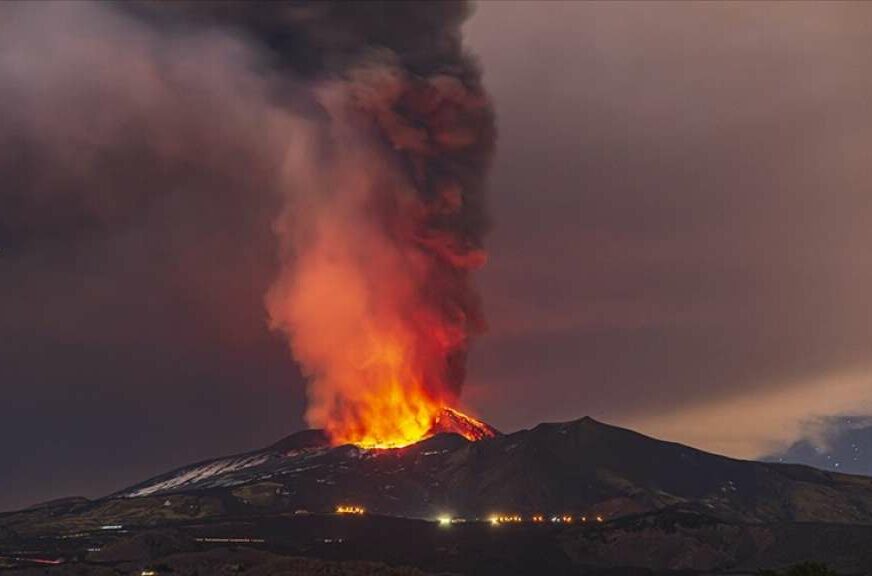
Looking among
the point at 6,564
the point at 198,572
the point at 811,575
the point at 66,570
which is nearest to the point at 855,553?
the point at 811,575

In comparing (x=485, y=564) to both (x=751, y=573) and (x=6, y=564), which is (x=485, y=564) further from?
(x=6, y=564)

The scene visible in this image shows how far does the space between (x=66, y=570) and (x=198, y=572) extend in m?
23.2

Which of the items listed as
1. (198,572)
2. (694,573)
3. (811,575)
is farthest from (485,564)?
(811,575)

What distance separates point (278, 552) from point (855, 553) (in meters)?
112

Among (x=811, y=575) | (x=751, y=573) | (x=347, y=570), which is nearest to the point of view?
(x=811, y=575)

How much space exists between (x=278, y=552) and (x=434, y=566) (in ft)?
103

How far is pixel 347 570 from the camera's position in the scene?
176m

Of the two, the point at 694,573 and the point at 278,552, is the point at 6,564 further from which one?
the point at 694,573

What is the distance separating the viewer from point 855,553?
197 meters

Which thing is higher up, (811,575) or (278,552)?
(278,552)

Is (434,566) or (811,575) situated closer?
(811,575)

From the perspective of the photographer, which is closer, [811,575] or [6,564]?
[811,575]

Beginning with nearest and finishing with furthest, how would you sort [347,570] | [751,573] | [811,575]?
1. [811,575]
2. [347,570]
3. [751,573]

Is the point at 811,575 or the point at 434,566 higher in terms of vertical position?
the point at 434,566
